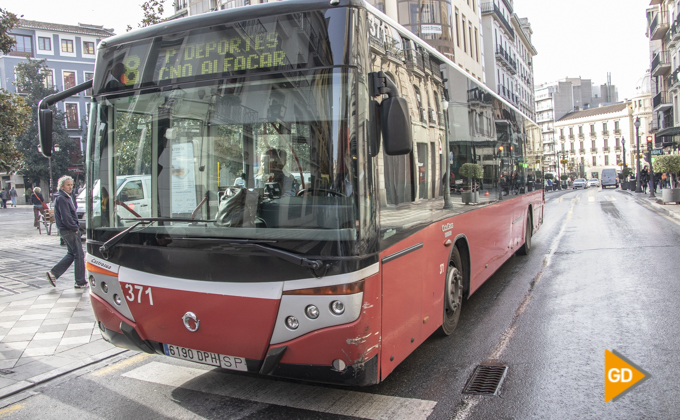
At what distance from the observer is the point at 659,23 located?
5088 cm

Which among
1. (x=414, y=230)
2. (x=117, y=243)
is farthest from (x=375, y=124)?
(x=117, y=243)

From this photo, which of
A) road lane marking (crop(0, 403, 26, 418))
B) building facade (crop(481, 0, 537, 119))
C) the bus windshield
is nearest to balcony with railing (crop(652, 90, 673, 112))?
building facade (crop(481, 0, 537, 119))

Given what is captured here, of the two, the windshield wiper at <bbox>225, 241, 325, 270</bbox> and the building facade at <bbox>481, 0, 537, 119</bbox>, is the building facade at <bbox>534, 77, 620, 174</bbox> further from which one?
the windshield wiper at <bbox>225, 241, 325, 270</bbox>

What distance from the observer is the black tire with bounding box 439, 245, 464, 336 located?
17.0 feet

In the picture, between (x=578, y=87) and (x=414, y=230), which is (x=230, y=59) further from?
(x=578, y=87)

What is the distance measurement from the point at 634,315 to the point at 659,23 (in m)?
55.8

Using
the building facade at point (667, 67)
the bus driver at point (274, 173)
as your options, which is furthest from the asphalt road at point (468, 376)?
the building facade at point (667, 67)

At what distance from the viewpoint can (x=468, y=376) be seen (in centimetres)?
430

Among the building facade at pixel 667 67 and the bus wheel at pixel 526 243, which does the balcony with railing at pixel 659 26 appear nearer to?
the building facade at pixel 667 67

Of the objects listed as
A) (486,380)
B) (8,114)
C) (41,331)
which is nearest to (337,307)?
(486,380)

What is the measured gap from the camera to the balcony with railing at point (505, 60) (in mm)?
55750

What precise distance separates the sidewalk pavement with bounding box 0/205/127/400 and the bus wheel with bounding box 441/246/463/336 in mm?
3291

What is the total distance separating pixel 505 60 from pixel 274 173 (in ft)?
195

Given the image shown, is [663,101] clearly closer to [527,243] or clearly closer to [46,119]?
[527,243]
